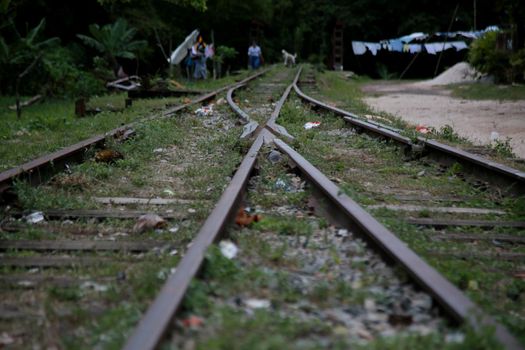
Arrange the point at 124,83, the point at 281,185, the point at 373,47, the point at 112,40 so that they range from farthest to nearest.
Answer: the point at 373,47
the point at 112,40
the point at 124,83
the point at 281,185

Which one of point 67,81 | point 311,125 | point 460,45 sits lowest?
point 67,81

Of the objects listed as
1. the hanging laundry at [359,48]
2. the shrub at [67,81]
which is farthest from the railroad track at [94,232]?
the hanging laundry at [359,48]

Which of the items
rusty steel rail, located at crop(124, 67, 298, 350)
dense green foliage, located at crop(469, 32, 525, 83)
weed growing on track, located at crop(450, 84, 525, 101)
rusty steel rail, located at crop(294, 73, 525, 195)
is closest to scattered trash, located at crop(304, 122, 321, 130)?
rusty steel rail, located at crop(294, 73, 525, 195)

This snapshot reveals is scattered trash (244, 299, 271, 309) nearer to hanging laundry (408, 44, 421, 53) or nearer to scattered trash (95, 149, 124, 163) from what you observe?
scattered trash (95, 149, 124, 163)

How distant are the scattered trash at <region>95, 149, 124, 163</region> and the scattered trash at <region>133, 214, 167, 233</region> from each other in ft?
6.82

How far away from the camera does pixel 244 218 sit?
11.9 feet

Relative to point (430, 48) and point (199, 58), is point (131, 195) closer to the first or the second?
point (199, 58)

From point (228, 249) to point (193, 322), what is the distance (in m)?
0.86

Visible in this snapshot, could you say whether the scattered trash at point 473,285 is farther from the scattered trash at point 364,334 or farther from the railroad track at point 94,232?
the railroad track at point 94,232

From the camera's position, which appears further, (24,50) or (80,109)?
(24,50)

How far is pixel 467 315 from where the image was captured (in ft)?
7.00

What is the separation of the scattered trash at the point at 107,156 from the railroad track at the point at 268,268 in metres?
0.72

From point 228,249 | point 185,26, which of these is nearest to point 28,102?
point 228,249

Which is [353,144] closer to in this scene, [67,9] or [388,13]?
[67,9]
